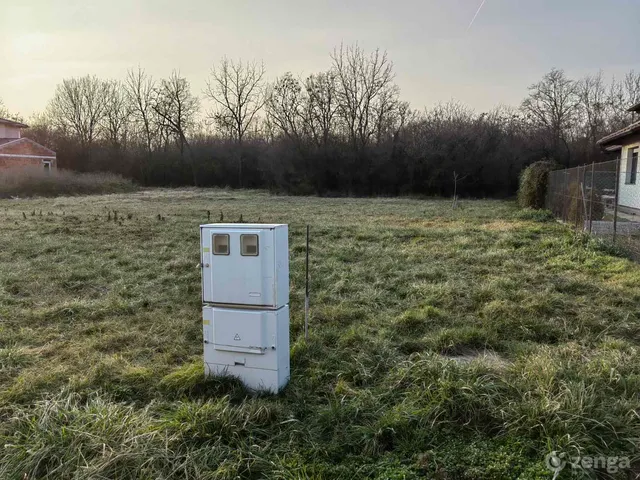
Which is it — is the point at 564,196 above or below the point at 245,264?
above

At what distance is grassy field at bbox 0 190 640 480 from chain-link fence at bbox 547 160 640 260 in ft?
5.34

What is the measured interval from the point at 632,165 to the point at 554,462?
17892 mm

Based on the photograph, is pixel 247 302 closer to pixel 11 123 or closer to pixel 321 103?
pixel 321 103

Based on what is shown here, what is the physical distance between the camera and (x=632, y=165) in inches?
634

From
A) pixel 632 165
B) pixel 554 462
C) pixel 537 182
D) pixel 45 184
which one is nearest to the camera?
pixel 554 462

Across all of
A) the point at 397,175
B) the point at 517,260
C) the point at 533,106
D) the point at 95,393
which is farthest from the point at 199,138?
the point at 95,393

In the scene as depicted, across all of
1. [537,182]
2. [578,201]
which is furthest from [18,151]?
[578,201]

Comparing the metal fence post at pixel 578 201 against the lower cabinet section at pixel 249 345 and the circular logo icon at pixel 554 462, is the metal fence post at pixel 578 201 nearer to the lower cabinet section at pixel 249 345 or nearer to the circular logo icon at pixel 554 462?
the circular logo icon at pixel 554 462

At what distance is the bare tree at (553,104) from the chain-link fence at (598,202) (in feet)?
54.7

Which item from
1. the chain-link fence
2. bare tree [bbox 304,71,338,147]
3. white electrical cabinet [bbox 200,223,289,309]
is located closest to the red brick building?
bare tree [bbox 304,71,338,147]

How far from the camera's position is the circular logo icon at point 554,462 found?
2043 mm

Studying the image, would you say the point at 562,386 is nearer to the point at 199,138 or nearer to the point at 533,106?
the point at 533,106

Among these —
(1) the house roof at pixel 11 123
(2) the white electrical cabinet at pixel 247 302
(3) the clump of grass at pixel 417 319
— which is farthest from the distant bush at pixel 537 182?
(1) the house roof at pixel 11 123

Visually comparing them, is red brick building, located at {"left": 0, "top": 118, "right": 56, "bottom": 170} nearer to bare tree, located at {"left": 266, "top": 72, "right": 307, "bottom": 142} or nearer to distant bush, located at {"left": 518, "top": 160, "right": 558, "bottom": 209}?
bare tree, located at {"left": 266, "top": 72, "right": 307, "bottom": 142}
